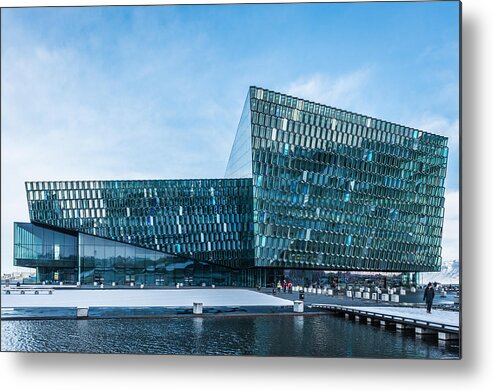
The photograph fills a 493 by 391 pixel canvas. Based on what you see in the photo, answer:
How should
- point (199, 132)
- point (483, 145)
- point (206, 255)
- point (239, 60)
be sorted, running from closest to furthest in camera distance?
point (483, 145) → point (239, 60) → point (199, 132) → point (206, 255)

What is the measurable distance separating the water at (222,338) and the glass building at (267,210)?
21.0 metres

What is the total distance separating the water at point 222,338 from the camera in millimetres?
15758

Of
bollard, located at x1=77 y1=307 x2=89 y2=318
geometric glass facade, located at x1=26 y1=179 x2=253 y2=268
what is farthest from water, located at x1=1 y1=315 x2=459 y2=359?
geometric glass facade, located at x1=26 y1=179 x2=253 y2=268

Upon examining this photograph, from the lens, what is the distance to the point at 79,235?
53.2m

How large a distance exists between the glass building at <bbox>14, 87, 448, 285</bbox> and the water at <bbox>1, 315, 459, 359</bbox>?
21040mm

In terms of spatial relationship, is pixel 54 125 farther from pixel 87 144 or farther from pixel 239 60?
pixel 87 144

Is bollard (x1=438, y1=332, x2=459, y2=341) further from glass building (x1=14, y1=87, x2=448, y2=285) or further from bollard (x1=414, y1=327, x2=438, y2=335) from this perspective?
glass building (x1=14, y1=87, x2=448, y2=285)

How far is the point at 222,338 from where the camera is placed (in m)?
17.7

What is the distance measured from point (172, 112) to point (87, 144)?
445cm

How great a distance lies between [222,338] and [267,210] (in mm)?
28121

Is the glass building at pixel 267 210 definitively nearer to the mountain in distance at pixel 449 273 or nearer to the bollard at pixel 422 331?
the bollard at pixel 422 331

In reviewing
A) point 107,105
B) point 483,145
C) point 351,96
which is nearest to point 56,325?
point 107,105

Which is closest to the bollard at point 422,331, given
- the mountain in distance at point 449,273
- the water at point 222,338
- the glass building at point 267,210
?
the water at point 222,338

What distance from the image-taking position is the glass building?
43812mm
